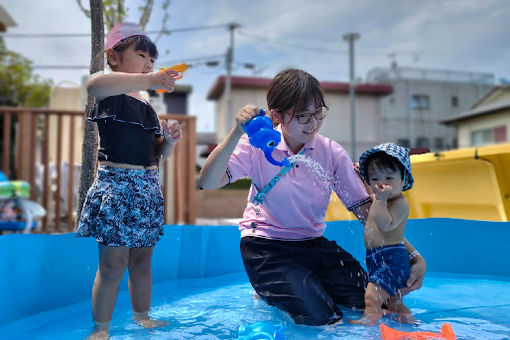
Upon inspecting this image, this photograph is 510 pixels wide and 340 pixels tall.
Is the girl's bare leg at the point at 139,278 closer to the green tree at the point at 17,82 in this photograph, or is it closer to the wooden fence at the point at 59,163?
the wooden fence at the point at 59,163

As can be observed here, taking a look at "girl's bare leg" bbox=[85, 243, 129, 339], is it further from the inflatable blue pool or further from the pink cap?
the pink cap

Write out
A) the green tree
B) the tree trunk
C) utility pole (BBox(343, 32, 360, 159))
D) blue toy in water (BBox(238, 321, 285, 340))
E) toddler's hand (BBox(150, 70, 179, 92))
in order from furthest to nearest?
utility pole (BBox(343, 32, 360, 159))
the green tree
the tree trunk
toddler's hand (BBox(150, 70, 179, 92))
blue toy in water (BBox(238, 321, 285, 340))

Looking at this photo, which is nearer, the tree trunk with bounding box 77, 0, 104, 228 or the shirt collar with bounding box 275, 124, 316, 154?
the shirt collar with bounding box 275, 124, 316, 154

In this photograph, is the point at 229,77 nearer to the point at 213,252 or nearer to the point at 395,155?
the point at 213,252

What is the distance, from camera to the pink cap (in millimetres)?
1646

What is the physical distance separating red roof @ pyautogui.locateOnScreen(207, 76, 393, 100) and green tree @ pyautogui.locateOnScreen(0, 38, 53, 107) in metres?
6.76

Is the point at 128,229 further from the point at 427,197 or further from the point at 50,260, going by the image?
the point at 427,197

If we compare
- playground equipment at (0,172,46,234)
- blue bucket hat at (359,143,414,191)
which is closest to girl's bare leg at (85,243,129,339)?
blue bucket hat at (359,143,414,191)

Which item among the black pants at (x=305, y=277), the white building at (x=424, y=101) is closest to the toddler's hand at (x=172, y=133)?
→ the black pants at (x=305, y=277)

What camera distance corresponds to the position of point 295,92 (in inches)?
66.3

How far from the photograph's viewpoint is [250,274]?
185 cm

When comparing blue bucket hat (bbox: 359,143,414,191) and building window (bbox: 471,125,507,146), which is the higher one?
building window (bbox: 471,125,507,146)

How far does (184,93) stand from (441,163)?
1594 centimetres

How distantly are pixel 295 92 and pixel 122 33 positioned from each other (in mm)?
714
